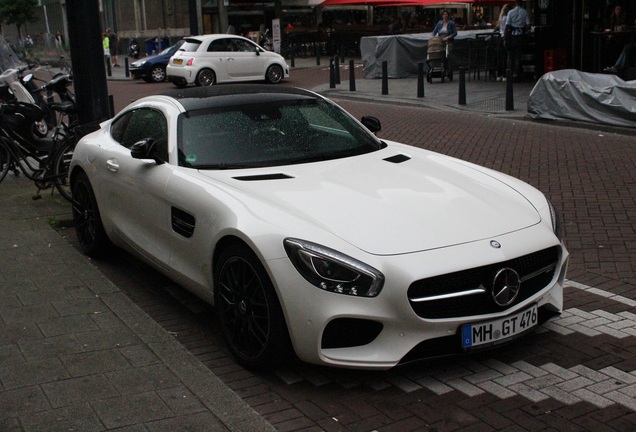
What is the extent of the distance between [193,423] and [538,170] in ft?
24.0

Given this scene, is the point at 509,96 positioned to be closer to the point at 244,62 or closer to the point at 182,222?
the point at 182,222

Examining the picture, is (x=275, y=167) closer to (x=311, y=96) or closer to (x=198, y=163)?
(x=198, y=163)

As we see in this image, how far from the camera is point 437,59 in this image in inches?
870

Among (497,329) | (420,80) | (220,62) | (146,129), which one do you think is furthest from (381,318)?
(220,62)

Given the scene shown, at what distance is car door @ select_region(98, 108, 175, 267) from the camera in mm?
5574

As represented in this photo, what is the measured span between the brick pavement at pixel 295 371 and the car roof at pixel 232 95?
4.48ft

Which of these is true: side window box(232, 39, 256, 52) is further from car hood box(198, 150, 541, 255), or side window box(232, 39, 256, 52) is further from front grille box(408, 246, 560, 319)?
front grille box(408, 246, 560, 319)

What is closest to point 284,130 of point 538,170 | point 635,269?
point 635,269

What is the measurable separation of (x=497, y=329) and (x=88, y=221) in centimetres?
384

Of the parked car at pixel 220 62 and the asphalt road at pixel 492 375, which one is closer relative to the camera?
the asphalt road at pixel 492 375

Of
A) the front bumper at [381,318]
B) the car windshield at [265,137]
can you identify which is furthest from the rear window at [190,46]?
the front bumper at [381,318]

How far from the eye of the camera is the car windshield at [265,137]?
553 cm

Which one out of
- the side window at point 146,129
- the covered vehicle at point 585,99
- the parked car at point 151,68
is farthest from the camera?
the parked car at point 151,68

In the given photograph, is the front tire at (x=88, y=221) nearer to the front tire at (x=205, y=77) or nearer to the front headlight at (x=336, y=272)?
the front headlight at (x=336, y=272)
